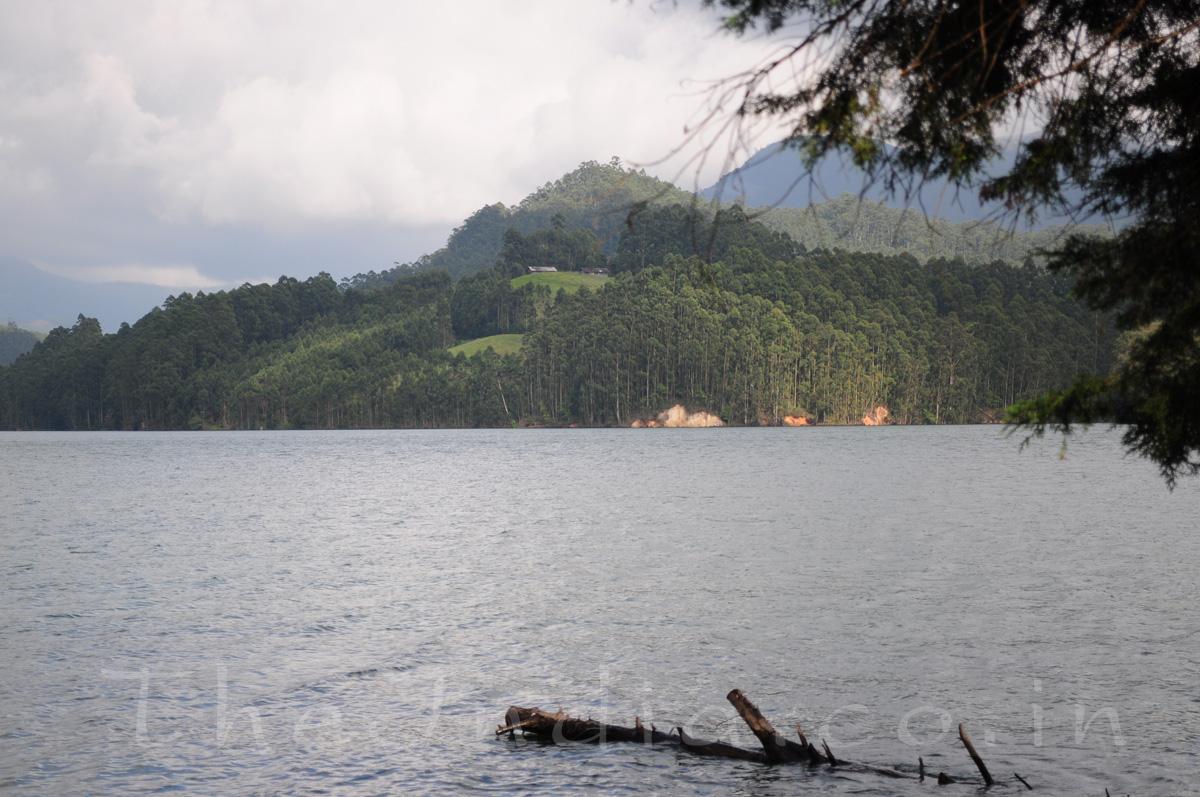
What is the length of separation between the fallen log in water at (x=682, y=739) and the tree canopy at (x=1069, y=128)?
693cm

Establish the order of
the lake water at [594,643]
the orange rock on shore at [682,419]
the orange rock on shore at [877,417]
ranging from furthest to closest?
the orange rock on shore at [682,419]
the orange rock on shore at [877,417]
the lake water at [594,643]

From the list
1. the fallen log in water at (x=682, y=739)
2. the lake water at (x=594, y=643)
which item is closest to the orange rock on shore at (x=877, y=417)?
the lake water at (x=594, y=643)

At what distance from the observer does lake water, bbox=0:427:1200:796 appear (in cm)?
1375

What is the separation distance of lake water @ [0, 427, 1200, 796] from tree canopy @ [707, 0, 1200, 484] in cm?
704

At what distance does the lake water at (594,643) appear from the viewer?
13750mm

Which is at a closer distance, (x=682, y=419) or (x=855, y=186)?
(x=855, y=186)

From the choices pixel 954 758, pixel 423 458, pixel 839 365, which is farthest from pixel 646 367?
pixel 954 758

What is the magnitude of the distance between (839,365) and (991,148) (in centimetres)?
18693

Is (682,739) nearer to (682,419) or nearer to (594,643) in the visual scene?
(594,643)

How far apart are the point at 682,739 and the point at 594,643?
675 cm

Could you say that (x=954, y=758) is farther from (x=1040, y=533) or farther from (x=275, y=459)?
(x=275, y=459)

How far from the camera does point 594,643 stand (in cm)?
2088

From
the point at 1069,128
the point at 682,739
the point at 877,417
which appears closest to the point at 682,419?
the point at 877,417

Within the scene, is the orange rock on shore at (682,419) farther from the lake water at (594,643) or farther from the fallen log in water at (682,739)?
the fallen log in water at (682,739)
